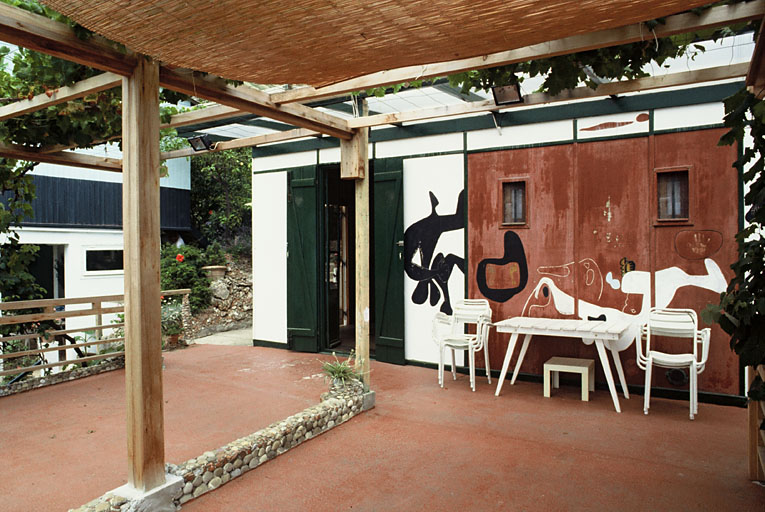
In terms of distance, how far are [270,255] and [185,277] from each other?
10.4 feet

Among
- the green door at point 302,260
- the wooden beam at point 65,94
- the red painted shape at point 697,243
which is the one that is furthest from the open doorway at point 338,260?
the red painted shape at point 697,243

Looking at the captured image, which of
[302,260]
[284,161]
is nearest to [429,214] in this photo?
[302,260]

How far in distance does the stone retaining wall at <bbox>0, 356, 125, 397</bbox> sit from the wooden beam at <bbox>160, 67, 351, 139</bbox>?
13.5 ft

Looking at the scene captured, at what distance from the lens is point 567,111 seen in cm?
572

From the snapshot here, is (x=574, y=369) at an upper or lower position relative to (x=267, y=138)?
lower

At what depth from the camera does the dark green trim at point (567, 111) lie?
507 centimetres

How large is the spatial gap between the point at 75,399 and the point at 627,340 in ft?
18.7

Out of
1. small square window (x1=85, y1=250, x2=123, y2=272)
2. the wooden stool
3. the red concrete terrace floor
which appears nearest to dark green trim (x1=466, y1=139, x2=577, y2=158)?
the wooden stool

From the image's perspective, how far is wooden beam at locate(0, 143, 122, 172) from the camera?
17.3 ft

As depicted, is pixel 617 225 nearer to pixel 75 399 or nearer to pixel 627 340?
pixel 627 340

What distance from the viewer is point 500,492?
3.22 m

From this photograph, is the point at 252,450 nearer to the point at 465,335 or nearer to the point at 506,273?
the point at 465,335

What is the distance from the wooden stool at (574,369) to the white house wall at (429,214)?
1360mm

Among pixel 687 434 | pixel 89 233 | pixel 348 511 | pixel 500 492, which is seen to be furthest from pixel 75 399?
pixel 89 233
